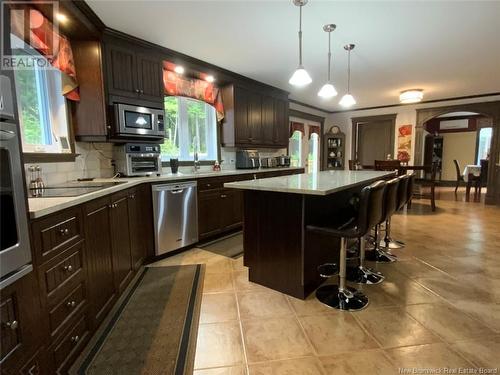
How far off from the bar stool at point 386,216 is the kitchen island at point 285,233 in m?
0.26

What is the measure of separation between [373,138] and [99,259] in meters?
7.33

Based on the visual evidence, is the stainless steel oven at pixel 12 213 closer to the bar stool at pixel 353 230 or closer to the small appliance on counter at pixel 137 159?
the bar stool at pixel 353 230

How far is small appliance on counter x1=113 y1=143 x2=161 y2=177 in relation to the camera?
9.32 ft

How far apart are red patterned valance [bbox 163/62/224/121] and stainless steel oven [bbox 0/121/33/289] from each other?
2.54 metres

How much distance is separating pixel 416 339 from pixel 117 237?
217 centimetres

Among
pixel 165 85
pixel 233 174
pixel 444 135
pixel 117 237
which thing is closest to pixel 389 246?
pixel 233 174

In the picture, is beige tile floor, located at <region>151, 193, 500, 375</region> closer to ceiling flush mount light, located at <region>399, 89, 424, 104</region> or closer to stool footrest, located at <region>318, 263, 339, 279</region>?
stool footrest, located at <region>318, 263, 339, 279</region>

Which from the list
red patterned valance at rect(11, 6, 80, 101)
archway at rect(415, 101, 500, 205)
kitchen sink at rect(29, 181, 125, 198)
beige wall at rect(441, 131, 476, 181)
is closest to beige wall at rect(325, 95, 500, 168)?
archway at rect(415, 101, 500, 205)

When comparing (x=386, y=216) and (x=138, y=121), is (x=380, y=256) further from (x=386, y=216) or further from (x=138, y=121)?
(x=138, y=121)

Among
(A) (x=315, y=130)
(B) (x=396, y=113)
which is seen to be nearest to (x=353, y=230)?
(A) (x=315, y=130)

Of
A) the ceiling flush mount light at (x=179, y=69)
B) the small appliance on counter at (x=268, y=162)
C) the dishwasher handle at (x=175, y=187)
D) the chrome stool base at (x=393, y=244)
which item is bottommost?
the chrome stool base at (x=393, y=244)

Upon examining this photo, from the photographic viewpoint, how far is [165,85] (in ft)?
11.1

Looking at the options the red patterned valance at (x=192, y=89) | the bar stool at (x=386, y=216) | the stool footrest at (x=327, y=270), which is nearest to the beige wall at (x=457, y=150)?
the bar stool at (x=386, y=216)

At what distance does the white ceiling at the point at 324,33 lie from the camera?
2305 millimetres
